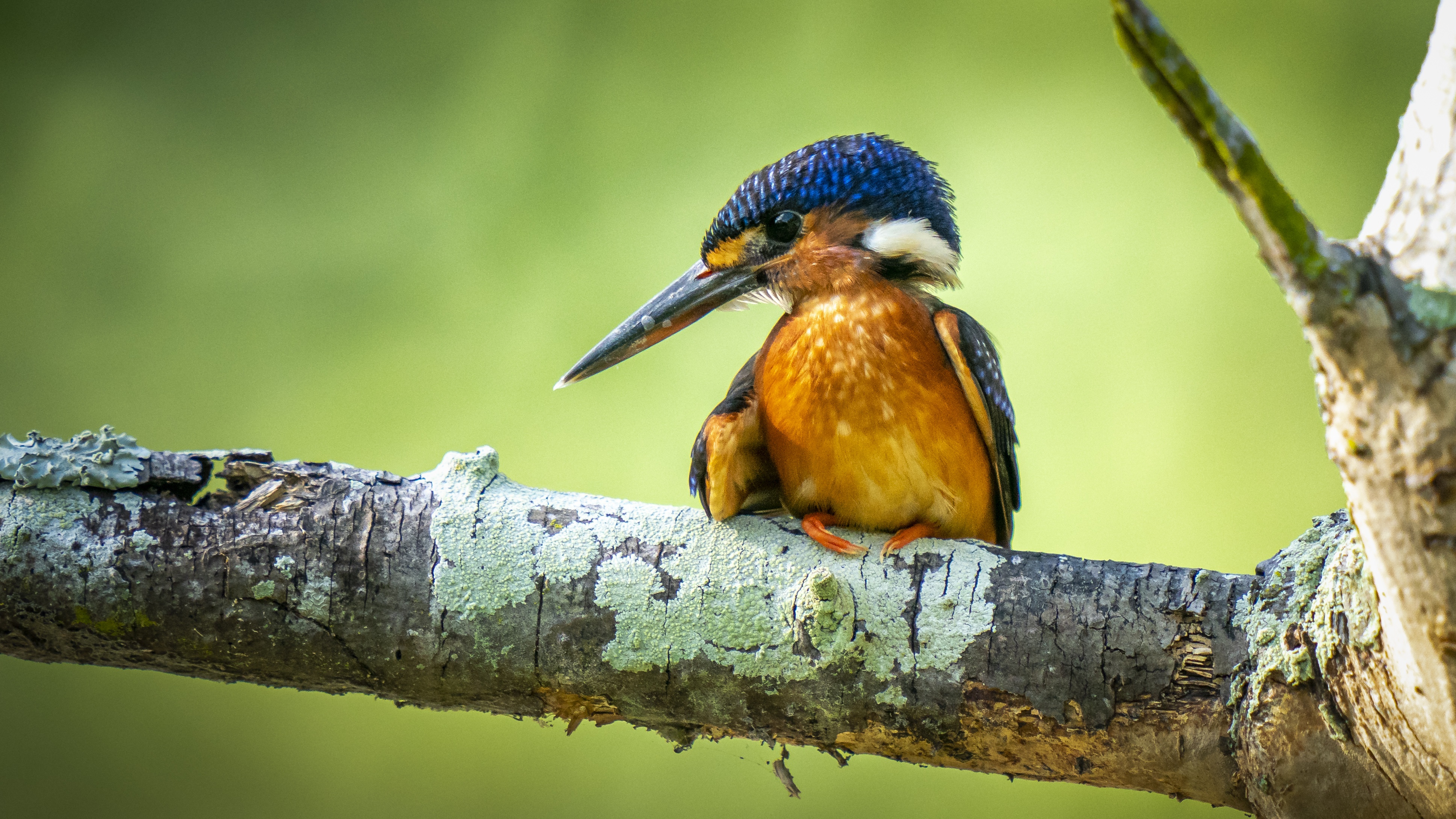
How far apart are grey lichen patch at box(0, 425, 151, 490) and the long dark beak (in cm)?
45

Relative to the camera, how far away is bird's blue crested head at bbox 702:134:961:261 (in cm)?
109

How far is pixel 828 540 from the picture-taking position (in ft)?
2.96

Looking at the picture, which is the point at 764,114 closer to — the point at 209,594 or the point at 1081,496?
the point at 1081,496

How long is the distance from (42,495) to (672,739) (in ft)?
2.08

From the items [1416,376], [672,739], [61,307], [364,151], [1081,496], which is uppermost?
[364,151]

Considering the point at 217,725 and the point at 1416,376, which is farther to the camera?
the point at 217,725

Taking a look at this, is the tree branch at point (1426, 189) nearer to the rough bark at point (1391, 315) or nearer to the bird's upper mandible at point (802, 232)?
the rough bark at point (1391, 315)

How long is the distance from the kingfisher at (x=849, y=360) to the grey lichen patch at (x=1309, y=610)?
0.31m

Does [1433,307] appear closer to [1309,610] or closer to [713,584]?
[1309,610]

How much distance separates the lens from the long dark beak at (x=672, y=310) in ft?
3.68

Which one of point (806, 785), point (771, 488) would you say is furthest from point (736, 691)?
point (806, 785)

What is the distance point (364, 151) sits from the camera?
6.90ft

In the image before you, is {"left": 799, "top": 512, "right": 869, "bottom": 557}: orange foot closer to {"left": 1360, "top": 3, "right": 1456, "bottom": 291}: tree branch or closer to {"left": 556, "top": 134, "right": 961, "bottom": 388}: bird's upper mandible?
{"left": 556, "top": 134, "right": 961, "bottom": 388}: bird's upper mandible

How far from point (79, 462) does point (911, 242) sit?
90 cm
